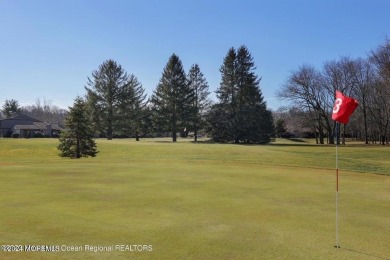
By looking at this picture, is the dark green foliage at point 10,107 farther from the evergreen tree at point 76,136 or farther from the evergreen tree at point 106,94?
the evergreen tree at point 76,136

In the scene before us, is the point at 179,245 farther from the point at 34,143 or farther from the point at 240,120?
the point at 240,120

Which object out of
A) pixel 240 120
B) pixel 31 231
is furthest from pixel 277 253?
pixel 240 120

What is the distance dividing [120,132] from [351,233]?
67.4 m

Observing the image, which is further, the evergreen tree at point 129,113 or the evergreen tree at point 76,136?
the evergreen tree at point 129,113

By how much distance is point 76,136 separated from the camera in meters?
38.8

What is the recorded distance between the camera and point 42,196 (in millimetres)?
10297

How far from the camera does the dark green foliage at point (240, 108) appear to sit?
68.7 meters

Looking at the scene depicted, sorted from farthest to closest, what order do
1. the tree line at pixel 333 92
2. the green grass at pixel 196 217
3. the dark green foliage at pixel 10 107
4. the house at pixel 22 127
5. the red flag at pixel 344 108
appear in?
the dark green foliage at pixel 10 107
the house at pixel 22 127
the tree line at pixel 333 92
the red flag at pixel 344 108
the green grass at pixel 196 217

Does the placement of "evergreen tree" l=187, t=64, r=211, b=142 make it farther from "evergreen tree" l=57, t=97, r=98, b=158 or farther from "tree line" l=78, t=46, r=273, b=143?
"evergreen tree" l=57, t=97, r=98, b=158

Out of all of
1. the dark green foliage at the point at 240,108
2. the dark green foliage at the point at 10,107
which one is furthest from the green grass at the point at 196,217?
the dark green foliage at the point at 10,107

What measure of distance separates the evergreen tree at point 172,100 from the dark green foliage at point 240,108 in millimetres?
5850

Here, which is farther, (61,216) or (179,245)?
(61,216)

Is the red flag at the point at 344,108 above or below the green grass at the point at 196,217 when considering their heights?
above

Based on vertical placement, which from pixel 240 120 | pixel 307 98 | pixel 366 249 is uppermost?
pixel 307 98
